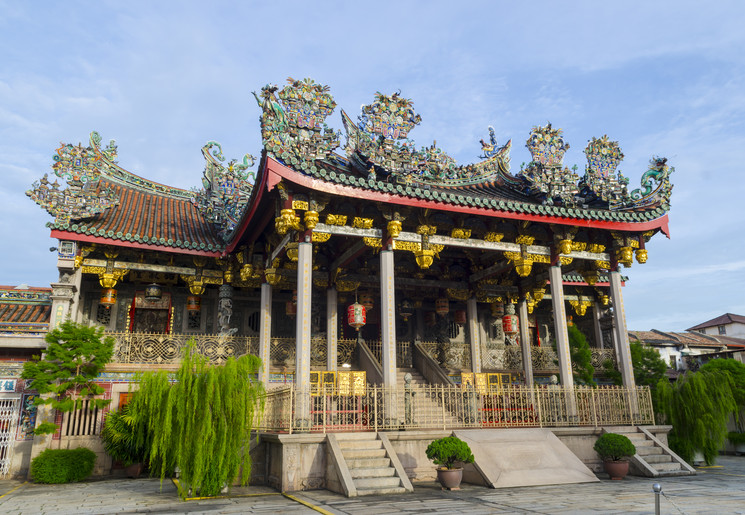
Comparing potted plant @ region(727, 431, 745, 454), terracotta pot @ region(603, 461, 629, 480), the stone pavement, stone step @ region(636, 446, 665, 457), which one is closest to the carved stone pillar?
the stone pavement

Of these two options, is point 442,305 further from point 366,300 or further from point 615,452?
point 615,452

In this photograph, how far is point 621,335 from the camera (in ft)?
50.7

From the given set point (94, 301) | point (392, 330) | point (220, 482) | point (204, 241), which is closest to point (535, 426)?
point (392, 330)

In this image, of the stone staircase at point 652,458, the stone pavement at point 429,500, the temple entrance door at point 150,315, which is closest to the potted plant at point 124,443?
the stone pavement at point 429,500

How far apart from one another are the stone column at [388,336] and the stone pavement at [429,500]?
1.74m

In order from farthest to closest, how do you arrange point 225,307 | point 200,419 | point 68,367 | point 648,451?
point 225,307 < point 68,367 < point 648,451 < point 200,419

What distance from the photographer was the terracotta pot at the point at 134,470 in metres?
13.4

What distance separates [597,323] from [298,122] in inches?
663

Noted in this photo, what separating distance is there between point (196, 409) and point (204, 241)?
884 cm

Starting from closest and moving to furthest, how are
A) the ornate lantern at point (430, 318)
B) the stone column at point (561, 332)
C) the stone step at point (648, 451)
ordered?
the stone step at point (648, 451)
the stone column at point (561, 332)
the ornate lantern at point (430, 318)

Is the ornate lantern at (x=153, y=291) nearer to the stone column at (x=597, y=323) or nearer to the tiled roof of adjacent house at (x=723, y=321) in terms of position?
the stone column at (x=597, y=323)

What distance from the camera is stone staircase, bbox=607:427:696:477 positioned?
39.8ft

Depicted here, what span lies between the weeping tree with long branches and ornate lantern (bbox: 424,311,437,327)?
11542 millimetres

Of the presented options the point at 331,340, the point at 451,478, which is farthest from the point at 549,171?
the point at 451,478
